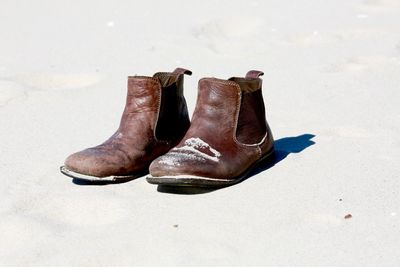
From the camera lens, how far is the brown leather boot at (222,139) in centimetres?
294

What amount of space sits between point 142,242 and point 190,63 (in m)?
2.18

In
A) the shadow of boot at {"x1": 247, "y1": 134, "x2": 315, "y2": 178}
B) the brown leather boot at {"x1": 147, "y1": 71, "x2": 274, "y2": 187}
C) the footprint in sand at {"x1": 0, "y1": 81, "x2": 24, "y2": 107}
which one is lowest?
the footprint in sand at {"x1": 0, "y1": 81, "x2": 24, "y2": 107}

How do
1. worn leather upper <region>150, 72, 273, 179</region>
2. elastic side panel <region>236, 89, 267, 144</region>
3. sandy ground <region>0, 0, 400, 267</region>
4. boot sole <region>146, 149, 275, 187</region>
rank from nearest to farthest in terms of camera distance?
1. sandy ground <region>0, 0, 400, 267</region>
2. boot sole <region>146, 149, 275, 187</region>
3. worn leather upper <region>150, 72, 273, 179</region>
4. elastic side panel <region>236, 89, 267, 144</region>

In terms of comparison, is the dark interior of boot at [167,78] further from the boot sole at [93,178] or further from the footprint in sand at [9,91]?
the footprint in sand at [9,91]

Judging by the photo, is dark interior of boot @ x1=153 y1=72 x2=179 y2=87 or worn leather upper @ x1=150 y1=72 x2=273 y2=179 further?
dark interior of boot @ x1=153 y1=72 x2=179 y2=87

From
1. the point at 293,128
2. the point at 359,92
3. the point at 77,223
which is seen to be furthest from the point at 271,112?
the point at 77,223

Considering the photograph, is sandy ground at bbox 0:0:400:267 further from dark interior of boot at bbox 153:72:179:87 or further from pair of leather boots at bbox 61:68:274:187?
dark interior of boot at bbox 153:72:179:87

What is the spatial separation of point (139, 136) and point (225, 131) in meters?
0.33

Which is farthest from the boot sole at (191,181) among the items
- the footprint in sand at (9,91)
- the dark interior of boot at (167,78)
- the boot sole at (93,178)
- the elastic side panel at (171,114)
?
the footprint in sand at (9,91)

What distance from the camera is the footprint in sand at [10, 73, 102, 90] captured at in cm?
434

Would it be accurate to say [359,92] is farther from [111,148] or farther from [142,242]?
[142,242]

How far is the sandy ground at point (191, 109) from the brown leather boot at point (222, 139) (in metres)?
0.07

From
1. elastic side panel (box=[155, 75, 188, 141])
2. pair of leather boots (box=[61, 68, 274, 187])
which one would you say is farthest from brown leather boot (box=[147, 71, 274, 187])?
elastic side panel (box=[155, 75, 188, 141])

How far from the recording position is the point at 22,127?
3.74 m
